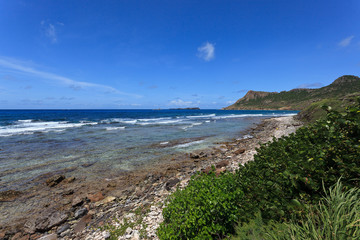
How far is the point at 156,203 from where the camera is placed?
608 centimetres

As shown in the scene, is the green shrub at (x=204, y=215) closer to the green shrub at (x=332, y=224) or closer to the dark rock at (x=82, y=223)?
the green shrub at (x=332, y=224)

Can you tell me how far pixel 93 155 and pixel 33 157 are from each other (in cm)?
496

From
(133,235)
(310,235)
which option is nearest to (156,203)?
(133,235)

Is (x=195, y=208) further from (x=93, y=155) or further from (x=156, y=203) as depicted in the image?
(x=93, y=155)

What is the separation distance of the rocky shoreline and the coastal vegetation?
1.87 meters

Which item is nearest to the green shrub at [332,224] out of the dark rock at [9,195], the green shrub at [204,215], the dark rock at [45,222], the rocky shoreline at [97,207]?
the green shrub at [204,215]

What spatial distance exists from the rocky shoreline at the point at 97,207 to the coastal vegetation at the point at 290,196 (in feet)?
6.14

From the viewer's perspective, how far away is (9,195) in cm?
772

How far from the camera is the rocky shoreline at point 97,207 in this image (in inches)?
204

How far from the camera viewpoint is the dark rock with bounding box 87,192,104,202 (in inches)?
288

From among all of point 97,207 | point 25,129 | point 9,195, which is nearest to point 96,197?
point 97,207

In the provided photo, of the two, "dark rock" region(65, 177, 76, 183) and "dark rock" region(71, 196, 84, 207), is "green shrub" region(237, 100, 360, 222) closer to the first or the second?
"dark rock" region(71, 196, 84, 207)

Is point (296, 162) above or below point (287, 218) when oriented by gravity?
above

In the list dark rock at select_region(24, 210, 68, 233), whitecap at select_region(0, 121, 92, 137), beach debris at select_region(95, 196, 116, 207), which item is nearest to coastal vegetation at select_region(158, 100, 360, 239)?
beach debris at select_region(95, 196, 116, 207)
